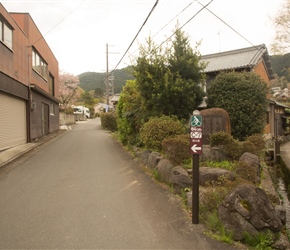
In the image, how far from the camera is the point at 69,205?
5.10m

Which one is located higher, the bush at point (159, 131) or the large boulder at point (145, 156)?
the bush at point (159, 131)

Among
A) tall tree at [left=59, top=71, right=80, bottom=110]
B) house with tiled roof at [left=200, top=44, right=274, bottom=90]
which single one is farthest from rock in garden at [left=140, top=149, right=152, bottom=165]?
tall tree at [left=59, top=71, right=80, bottom=110]

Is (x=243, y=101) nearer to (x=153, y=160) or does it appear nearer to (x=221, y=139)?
(x=221, y=139)

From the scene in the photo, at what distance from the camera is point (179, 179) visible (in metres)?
5.66

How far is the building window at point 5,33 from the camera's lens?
10656mm

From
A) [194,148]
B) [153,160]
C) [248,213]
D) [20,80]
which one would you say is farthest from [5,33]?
[248,213]

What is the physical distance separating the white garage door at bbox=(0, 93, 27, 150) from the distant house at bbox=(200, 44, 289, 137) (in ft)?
36.5

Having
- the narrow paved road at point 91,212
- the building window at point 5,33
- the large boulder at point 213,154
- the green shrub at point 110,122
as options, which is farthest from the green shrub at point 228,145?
the green shrub at point 110,122

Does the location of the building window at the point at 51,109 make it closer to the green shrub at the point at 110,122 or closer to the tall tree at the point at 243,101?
the green shrub at the point at 110,122

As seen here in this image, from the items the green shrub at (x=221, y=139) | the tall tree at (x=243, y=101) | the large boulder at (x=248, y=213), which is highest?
the tall tree at (x=243, y=101)

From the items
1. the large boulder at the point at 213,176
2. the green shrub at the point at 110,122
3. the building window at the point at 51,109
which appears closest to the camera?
the large boulder at the point at 213,176

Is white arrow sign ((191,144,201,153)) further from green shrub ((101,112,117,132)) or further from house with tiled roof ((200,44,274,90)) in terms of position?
green shrub ((101,112,117,132))

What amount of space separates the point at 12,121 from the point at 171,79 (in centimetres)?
A: 796

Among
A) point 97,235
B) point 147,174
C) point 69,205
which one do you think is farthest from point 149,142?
point 97,235
